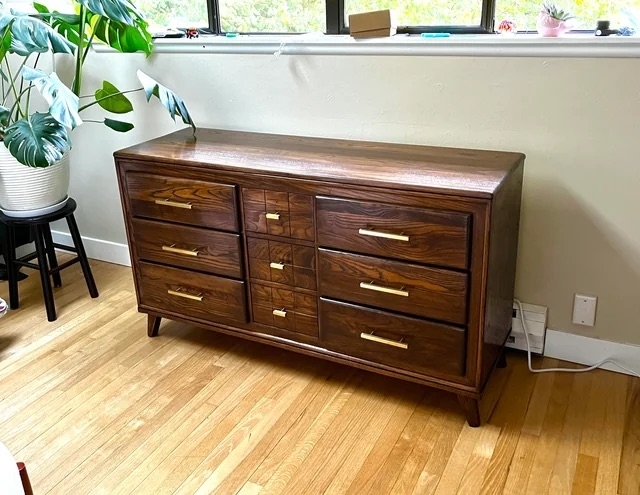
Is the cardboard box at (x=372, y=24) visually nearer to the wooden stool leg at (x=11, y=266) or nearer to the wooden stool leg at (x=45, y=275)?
the wooden stool leg at (x=45, y=275)

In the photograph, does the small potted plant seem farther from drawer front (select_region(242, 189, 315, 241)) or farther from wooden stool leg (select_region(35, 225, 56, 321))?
wooden stool leg (select_region(35, 225, 56, 321))

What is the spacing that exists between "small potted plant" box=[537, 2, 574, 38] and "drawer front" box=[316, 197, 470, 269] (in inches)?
26.3

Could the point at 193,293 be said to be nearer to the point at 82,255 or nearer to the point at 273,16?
the point at 82,255

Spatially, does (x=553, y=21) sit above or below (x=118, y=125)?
above

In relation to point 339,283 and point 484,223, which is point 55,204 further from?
point 484,223

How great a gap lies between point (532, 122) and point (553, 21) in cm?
29

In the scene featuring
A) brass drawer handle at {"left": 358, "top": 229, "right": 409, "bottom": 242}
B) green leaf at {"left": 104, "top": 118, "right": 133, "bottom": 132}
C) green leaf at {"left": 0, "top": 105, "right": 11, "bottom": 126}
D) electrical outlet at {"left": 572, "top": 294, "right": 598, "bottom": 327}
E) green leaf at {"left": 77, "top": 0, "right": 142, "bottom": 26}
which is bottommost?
electrical outlet at {"left": 572, "top": 294, "right": 598, "bottom": 327}

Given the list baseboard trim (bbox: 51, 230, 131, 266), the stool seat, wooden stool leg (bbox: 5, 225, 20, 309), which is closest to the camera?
the stool seat

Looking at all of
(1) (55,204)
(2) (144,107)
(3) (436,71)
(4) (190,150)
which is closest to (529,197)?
(3) (436,71)

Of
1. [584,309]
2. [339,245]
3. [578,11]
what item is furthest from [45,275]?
[578,11]

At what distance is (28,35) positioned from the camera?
218 centimetres

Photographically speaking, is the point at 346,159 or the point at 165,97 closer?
the point at 346,159

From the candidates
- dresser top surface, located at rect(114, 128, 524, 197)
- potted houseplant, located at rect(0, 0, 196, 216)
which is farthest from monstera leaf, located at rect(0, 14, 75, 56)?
dresser top surface, located at rect(114, 128, 524, 197)

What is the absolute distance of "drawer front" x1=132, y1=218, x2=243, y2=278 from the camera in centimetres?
206
